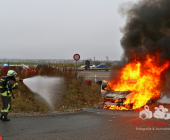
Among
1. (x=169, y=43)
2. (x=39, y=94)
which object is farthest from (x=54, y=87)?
(x=169, y=43)

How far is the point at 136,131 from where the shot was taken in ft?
19.1

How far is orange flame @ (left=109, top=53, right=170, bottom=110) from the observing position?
411 inches

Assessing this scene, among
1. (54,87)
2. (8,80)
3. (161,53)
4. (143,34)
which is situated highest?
(143,34)

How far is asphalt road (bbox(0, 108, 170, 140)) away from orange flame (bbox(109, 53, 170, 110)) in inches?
113

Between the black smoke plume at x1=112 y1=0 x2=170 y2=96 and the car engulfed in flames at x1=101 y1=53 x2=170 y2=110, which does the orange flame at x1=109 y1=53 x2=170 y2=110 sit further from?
the black smoke plume at x1=112 y1=0 x2=170 y2=96

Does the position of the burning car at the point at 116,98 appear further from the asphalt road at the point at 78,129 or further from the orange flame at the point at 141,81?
the asphalt road at the point at 78,129

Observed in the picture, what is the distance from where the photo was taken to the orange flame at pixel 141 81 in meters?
10.4

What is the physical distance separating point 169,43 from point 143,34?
231cm

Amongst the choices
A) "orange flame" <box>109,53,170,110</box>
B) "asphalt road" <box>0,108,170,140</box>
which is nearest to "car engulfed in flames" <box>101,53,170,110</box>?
"orange flame" <box>109,53,170,110</box>

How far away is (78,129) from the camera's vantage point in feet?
19.9

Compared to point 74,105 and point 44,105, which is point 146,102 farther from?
point 44,105

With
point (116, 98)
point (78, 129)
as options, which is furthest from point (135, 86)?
point (78, 129)

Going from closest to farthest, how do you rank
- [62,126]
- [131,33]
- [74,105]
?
[62,126] → [74,105] → [131,33]

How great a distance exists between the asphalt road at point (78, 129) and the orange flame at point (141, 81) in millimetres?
2862
